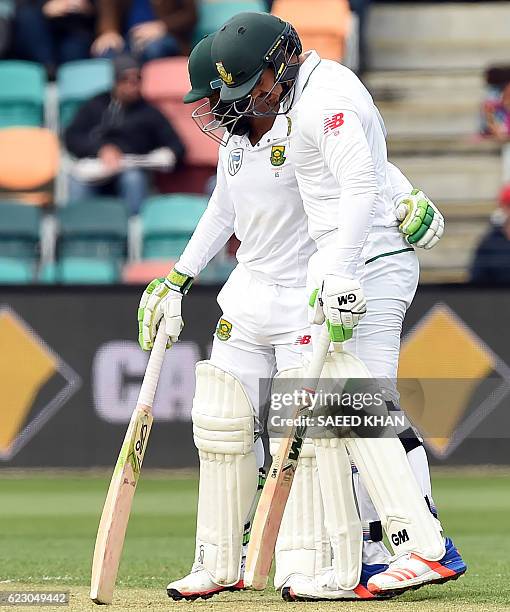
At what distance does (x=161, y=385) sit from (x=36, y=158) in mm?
2787

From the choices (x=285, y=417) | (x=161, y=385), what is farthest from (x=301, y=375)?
(x=161, y=385)

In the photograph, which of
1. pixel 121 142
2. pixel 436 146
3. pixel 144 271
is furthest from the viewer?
pixel 436 146

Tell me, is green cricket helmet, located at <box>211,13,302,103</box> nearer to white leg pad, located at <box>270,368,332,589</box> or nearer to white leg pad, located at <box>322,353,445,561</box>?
white leg pad, located at <box>270,368,332,589</box>

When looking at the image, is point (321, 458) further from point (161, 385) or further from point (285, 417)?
point (161, 385)

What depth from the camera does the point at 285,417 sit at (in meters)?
5.12

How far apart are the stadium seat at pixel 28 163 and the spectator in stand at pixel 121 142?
0.33 m

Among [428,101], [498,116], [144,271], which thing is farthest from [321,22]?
[144,271]

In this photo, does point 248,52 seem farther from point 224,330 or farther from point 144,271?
point 144,271

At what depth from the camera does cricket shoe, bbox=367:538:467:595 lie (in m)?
4.80

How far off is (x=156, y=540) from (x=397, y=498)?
3.05 meters

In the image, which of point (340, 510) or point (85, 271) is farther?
point (85, 271)

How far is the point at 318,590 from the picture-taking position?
5023 mm

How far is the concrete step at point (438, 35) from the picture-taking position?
14.3m

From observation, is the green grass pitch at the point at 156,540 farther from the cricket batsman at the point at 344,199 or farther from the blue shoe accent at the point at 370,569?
the cricket batsman at the point at 344,199
